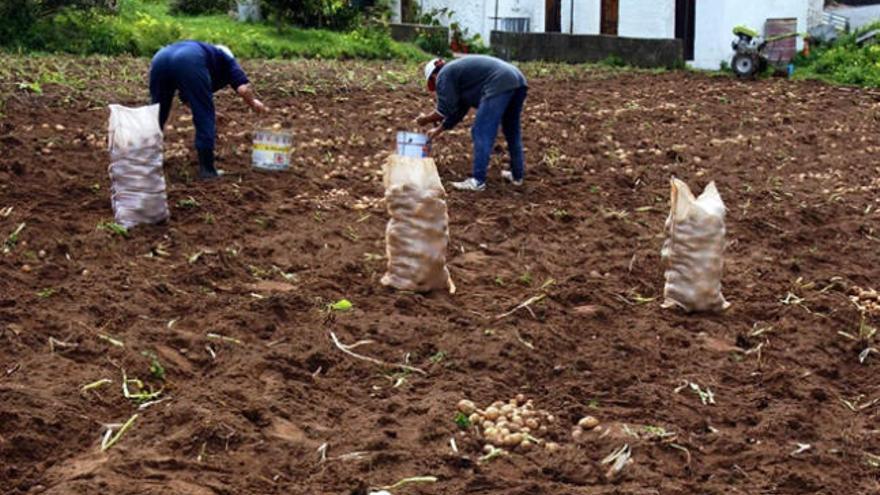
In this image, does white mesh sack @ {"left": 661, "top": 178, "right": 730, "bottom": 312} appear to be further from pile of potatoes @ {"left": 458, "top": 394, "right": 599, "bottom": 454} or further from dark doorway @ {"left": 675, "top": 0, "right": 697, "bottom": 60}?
dark doorway @ {"left": 675, "top": 0, "right": 697, "bottom": 60}

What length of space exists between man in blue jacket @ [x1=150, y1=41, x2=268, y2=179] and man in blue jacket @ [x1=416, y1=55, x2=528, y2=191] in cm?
138

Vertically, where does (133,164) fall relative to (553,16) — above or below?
below

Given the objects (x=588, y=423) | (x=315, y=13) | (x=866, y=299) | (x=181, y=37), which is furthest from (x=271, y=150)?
(x=315, y=13)

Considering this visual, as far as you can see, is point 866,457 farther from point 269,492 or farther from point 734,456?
point 269,492

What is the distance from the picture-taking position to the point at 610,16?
2302 centimetres

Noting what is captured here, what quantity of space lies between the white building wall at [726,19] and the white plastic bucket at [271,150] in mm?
14509

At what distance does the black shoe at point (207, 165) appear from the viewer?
8234 millimetres

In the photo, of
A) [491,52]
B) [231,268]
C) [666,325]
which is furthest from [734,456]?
[491,52]

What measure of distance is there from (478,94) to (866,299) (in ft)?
11.0

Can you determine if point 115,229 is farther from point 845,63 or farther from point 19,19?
point 845,63

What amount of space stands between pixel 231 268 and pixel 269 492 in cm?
269

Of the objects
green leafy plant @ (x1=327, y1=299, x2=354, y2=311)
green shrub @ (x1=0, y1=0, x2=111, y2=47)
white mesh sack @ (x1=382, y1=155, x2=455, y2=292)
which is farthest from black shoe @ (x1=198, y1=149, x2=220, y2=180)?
green shrub @ (x1=0, y1=0, x2=111, y2=47)

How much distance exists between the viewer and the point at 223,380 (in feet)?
→ 15.1

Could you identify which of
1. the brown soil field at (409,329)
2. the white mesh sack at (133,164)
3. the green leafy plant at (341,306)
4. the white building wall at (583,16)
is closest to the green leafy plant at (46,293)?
the brown soil field at (409,329)
